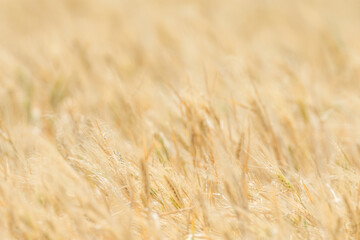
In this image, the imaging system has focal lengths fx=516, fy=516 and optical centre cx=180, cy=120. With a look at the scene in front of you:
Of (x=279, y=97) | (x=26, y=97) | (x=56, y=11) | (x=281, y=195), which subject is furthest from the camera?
(x=56, y=11)

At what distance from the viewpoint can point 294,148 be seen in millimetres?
1347

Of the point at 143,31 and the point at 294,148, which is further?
the point at 143,31

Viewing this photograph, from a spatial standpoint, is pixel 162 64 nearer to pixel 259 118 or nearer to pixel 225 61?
pixel 225 61

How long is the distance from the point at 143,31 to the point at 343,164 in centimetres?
195

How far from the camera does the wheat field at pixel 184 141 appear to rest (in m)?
0.90

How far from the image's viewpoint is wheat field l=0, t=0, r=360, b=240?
90cm

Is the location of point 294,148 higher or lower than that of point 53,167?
lower

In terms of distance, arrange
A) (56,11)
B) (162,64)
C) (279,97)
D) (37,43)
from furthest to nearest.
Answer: (56,11)
(37,43)
(162,64)
(279,97)

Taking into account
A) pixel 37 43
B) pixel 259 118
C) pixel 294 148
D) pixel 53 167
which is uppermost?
pixel 37 43

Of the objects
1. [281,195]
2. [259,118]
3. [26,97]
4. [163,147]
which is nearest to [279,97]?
[259,118]

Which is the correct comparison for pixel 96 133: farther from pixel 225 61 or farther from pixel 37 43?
pixel 37 43

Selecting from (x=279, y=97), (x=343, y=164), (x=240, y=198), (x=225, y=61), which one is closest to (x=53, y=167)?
(x=240, y=198)

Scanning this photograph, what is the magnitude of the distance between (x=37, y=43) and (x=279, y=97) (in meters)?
1.70

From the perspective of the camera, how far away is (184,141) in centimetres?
132
